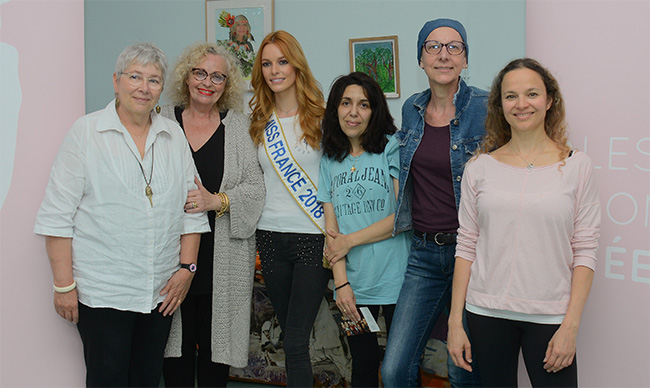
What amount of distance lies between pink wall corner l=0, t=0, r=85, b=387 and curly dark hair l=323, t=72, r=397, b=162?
85 cm

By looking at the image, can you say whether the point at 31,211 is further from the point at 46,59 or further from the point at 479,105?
the point at 479,105

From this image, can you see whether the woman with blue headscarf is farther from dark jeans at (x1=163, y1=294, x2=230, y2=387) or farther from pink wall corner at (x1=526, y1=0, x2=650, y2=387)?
dark jeans at (x1=163, y1=294, x2=230, y2=387)

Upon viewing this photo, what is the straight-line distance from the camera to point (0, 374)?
156cm

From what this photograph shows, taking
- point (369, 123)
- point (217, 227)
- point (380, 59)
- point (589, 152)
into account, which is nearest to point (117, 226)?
point (217, 227)

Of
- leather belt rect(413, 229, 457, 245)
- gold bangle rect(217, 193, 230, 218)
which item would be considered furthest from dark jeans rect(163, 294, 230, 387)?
leather belt rect(413, 229, 457, 245)

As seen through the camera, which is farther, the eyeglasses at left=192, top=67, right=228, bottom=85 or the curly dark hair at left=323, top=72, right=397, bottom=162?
the eyeglasses at left=192, top=67, right=228, bottom=85

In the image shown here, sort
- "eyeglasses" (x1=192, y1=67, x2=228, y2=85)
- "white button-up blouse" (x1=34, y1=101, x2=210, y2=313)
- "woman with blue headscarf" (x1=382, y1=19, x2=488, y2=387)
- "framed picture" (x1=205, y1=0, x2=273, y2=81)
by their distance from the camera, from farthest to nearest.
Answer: "framed picture" (x1=205, y1=0, x2=273, y2=81) → "eyeglasses" (x1=192, y1=67, x2=228, y2=85) → "woman with blue headscarf" (x1=382, y1=19, x2=488, y2=387) → "white button-up blouse" (x1=34, y1=101, x2=210, y2=313)

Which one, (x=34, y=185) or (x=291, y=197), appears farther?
(x=291, y=197)

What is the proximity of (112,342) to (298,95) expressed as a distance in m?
1.09

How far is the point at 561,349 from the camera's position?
137cm

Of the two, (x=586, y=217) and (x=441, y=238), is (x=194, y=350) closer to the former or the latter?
(x=441, y=238)

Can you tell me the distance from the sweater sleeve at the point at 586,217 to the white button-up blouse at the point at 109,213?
119 cm

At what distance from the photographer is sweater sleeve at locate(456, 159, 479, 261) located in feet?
5.04

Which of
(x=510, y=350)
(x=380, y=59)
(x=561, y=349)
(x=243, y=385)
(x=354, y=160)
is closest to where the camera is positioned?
(x=561, y=349)
